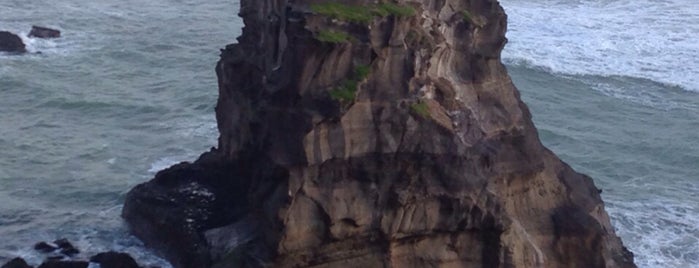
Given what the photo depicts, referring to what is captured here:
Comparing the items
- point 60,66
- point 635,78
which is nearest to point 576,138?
point 635,78

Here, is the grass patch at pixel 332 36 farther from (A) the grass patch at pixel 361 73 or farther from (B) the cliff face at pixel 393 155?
(A) the grass patch at pixel 361 73

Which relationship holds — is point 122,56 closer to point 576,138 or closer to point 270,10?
point 576,138

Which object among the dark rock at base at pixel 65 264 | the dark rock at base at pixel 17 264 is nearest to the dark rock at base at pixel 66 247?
the dark rock at base at pixel 65 264

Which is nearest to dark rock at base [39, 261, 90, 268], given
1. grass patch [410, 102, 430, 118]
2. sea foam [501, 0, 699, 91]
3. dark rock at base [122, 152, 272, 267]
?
dark rock at base [122, 152, 272, 267]

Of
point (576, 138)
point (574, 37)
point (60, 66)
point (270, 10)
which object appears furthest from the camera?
point (574, 37)

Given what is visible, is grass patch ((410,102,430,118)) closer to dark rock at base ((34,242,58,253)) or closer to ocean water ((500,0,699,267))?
ocean water ((500,0,699,267))
